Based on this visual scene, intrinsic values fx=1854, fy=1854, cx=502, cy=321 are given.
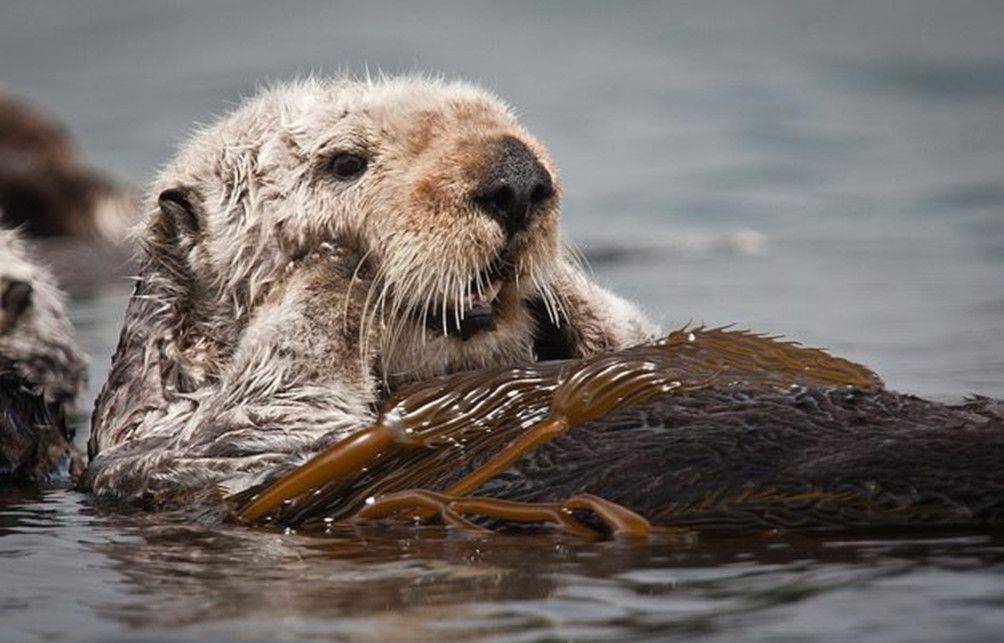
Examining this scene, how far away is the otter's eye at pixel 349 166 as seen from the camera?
4738 millimetres

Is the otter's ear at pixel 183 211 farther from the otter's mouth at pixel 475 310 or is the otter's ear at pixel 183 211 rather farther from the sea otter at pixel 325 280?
the otter's mouth at pixel 475 310

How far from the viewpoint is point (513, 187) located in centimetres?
444

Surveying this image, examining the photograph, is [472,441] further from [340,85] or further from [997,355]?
[997,355]

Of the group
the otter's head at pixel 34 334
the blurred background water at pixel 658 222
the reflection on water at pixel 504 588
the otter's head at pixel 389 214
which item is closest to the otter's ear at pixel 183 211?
the otter's head at pixel 389 214

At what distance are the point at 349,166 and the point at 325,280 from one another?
0.30m

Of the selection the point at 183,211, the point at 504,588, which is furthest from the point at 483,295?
the point at 504,588

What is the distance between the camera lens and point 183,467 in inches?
181

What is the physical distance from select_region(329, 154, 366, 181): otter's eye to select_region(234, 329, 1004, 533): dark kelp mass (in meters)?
0.63

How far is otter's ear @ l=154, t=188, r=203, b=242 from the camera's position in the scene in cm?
497

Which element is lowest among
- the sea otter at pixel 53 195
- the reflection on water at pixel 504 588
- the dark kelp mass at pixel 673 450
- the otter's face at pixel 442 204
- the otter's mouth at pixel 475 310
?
the reflection on water at pixel 504 588

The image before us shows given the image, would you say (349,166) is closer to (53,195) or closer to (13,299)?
(13,299)

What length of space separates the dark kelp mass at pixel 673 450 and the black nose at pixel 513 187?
379 mm

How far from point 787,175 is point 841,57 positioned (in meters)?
7.01

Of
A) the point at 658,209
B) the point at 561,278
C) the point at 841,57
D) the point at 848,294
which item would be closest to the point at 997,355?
the point at 848,294
